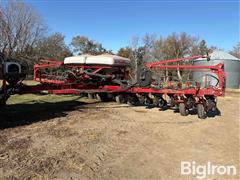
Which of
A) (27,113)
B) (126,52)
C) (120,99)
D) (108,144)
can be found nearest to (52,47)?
(126,52)

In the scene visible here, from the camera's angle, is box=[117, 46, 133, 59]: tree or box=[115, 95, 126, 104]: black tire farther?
box=[117, 46, 133, 59]: tree

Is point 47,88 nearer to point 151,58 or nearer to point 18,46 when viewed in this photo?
point 18,46

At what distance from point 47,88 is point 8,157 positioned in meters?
3.40

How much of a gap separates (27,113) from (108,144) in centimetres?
334

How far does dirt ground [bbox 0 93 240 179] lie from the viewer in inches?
141

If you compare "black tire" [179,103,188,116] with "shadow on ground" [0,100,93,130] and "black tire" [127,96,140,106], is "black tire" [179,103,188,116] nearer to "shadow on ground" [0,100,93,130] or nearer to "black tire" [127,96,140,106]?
"black tire" [127,96,140,106]

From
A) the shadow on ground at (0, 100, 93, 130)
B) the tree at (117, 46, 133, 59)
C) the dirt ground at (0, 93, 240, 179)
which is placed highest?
the tree at (117, 46, 133, 59)

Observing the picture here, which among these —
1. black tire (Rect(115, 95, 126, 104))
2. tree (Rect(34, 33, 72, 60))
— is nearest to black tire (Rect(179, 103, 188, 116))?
black tire (Rect(115, 95, 126, 104))

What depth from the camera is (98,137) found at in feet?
16.7

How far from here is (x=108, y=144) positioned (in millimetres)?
4695

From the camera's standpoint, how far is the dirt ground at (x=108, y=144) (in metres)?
3.57

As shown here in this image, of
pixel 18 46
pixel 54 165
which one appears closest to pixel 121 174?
pixel 54 165

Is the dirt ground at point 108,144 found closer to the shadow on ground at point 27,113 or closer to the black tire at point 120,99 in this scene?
the shadow on ground at point 27,113

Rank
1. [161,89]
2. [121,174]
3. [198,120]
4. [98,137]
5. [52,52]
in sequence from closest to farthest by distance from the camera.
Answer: [121,174] < [98,137] < [198,120] < [161,89] < [52,52]
